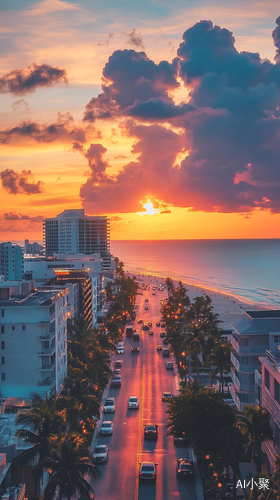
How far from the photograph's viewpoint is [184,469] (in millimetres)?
49031

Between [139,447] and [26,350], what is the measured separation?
16548mm

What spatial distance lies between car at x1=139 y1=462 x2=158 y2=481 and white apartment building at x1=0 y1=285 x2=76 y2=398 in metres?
16.8

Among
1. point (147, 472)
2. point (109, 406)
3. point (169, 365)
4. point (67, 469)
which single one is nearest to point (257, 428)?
point (147, 472)

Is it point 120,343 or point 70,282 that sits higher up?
point 70,282

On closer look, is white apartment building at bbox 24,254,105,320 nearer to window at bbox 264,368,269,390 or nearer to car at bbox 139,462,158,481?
car at bbox 139,462,158,481

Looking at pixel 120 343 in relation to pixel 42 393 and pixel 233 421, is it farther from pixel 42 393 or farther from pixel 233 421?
pixel 233 421

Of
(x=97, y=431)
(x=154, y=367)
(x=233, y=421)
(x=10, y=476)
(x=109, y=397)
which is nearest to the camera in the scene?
(x=10, y=476)

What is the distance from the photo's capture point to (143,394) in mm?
78188

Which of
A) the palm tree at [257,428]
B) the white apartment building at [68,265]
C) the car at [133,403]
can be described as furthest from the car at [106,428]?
the white apartment building at [68,265]

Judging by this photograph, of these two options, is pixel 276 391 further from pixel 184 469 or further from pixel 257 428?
pixel 184 469

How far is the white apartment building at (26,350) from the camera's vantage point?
60969mm

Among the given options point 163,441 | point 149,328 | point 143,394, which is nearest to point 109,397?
point 143,394

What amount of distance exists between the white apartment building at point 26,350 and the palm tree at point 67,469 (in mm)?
23240

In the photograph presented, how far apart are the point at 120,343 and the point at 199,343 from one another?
4490cm
